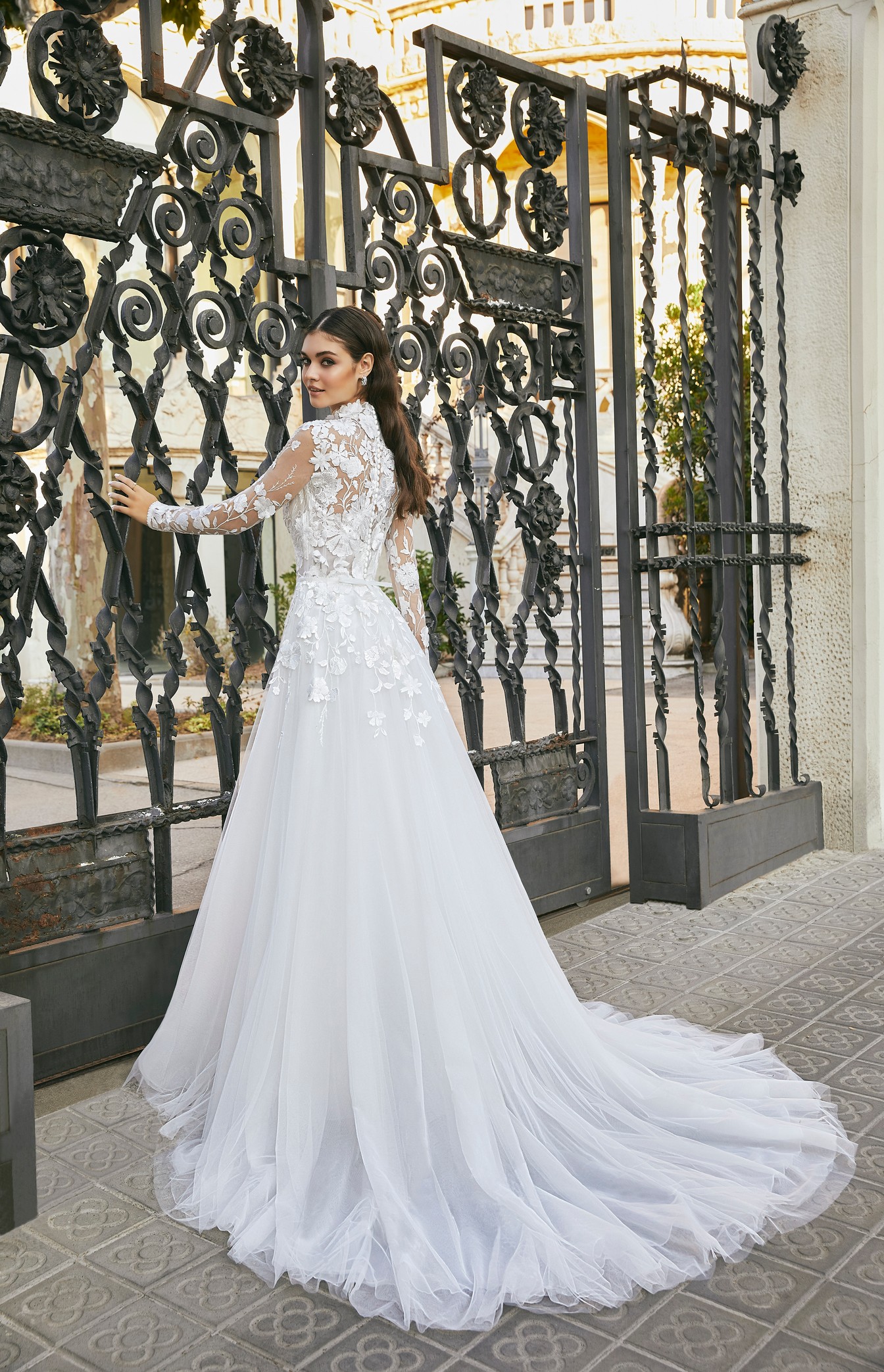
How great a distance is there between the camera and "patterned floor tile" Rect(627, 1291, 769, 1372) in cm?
210

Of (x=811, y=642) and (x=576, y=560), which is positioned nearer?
(x=576, y=560)

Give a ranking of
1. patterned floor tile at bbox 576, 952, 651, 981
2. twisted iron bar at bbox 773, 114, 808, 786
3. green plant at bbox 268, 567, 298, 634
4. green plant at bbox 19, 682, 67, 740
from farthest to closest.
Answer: green plant at bbox 268, 567, 298, 634 → green plant at bbox 19, 682, 67, 740 → twisted iron bar at bbox 773, 114, 808, 786 → patterned floor tile at bbox 576, 952, 651, 981

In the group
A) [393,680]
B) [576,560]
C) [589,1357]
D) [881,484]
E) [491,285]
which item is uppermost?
[491,285]

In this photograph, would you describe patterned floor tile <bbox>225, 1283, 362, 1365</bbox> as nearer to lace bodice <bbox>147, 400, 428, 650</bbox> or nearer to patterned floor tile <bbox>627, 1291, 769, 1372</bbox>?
patterned floor tile <bbox>627, 1291, 769, 1372</bbox>

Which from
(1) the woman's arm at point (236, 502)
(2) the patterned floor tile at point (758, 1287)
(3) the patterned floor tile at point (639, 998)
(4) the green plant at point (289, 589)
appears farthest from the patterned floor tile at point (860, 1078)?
(4) the green plant at point (289, 589)

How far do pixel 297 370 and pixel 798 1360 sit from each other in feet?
10.3

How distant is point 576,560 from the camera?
5145 millimetres

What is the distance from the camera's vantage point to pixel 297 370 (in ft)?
13.2

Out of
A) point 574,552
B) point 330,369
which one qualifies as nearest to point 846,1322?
point 330,369

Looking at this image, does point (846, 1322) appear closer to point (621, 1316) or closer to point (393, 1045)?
point (621, 1316)

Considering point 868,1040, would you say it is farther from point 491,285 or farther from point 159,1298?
point 491,285

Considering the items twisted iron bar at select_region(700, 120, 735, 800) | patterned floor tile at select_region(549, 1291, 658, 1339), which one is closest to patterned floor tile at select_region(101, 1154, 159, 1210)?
patterned floor tile at select_region(549, 1291, 658, 1339)

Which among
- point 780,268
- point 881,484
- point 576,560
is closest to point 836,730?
point 881,484

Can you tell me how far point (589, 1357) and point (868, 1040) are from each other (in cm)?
172
